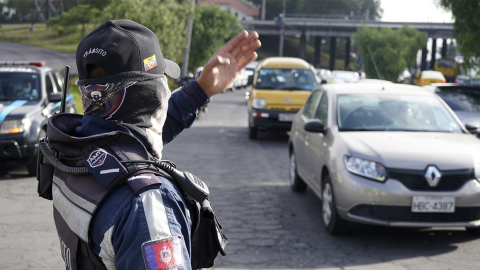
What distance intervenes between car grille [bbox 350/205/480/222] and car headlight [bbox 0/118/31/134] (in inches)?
217

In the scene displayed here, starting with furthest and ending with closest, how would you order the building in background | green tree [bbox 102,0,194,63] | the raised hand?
the building in background < green tree [bbox 102,0,194,63] < the raised hand

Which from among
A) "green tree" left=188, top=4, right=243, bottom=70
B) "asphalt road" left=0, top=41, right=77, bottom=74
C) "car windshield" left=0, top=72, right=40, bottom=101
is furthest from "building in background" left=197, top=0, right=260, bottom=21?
"car windshield" left=0, top=72, right=40, bottom=101

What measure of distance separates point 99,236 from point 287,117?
12035mm

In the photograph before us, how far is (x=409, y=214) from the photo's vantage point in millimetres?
5309

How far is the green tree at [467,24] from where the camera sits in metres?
12.9

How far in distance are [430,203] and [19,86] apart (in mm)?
7132

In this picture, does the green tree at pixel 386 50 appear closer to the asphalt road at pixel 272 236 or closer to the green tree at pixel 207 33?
the green tree at pixel 207 33

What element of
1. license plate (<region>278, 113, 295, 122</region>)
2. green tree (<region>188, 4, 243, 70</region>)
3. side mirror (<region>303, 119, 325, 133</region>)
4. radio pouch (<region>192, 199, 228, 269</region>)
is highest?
radio pouch (<region>192, 199, 228, 269</region>)

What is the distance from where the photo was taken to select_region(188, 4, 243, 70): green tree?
40.6m

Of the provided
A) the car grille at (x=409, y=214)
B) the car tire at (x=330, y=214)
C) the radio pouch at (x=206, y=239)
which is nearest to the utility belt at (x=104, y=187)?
the radio pouch at (x=206, y=239)

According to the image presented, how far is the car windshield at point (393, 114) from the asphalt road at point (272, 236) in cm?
118

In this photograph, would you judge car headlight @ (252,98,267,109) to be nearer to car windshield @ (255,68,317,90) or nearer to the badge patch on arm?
car windshield @ (255,68,317,90)

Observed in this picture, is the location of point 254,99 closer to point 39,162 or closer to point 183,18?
point 39,162

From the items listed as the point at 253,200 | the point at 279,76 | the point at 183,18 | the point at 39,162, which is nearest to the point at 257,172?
the point at 253,200
